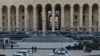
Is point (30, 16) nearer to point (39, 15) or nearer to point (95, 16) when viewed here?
point (39, 15)

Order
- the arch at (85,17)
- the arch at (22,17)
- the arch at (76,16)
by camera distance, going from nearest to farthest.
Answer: the arch at (85,17), the arch at (76,16), the arch at (22,17)

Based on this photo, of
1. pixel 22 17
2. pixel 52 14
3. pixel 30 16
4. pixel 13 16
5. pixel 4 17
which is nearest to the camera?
pixel 52 14

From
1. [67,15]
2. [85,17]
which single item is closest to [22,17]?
[67,15]

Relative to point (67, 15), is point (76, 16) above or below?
below

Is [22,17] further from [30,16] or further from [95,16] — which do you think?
[95,16]

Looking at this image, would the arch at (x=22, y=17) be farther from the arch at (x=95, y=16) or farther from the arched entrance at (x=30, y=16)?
the arch at (x=95, y=16)

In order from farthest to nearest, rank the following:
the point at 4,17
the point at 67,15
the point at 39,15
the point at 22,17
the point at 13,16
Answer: the point at 39,15
the point at 4,17
the point at 22,17
the point at 13,16
the point at 67,15

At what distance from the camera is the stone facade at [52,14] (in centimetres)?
8181

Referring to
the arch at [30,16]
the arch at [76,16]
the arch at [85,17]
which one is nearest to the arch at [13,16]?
the arch at [30,16]

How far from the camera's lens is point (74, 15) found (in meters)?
84.1

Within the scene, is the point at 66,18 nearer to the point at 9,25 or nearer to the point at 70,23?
the point at 70,23

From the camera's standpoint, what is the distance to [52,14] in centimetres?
8325

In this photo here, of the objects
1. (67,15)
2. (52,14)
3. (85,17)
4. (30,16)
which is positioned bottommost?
(85,17)

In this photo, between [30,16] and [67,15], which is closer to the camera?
[67,15]
